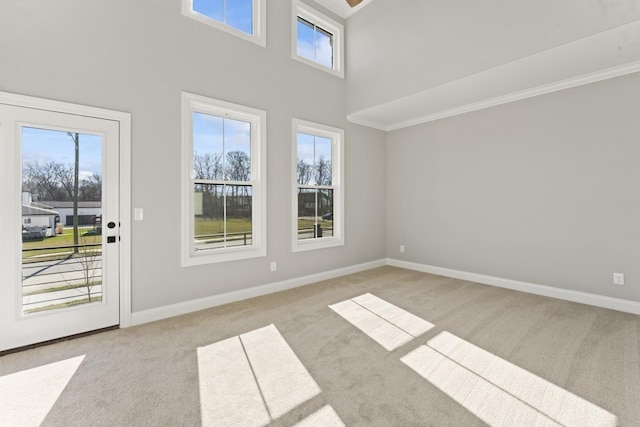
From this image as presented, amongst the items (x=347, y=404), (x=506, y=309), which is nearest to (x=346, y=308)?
(x=347, y=404)

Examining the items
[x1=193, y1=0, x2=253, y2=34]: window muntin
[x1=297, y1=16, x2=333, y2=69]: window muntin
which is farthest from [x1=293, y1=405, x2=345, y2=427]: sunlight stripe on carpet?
[x1=297, y1=16, x2=333, y2=69]: window muntin

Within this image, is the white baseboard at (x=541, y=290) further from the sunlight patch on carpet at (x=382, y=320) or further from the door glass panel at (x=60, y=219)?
the door glass panel at (x=60, y=219)

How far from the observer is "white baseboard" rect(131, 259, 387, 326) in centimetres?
300

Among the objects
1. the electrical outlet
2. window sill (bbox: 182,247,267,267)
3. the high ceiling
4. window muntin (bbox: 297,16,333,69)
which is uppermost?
the high ceiling

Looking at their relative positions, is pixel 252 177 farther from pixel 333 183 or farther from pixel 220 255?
pixel 333 183

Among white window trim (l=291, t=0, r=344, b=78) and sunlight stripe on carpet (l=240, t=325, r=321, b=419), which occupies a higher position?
white window trim (l=291, t=0, r=344, b=78)

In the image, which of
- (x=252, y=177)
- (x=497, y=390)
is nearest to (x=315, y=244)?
(x=252, y=177)

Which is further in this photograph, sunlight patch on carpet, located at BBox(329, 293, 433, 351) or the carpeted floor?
sunlight patch on carpet, located at BBox(329, 293, 433, 351)

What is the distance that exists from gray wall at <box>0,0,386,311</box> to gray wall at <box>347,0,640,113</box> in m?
0.88

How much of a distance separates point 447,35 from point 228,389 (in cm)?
429

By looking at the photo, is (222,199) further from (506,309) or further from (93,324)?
(506,309)

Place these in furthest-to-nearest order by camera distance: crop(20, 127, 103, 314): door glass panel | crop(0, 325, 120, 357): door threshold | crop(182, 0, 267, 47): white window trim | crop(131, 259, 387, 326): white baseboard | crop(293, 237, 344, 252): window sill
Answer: crop(293, 237, 344, 252): window sill, crop(182, 0, 267, 47): white window trim, crop(131, 259, 387, 326): white baseboard, crop(20, 127, 103, 314): door glass panel, crop(0, 325, 120, 357): door threshold

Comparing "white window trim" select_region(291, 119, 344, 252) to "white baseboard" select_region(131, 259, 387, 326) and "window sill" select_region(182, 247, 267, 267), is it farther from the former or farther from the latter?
"window sill" select_region(182, 247, 267, 267)

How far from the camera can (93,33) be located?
2707 millimetres
